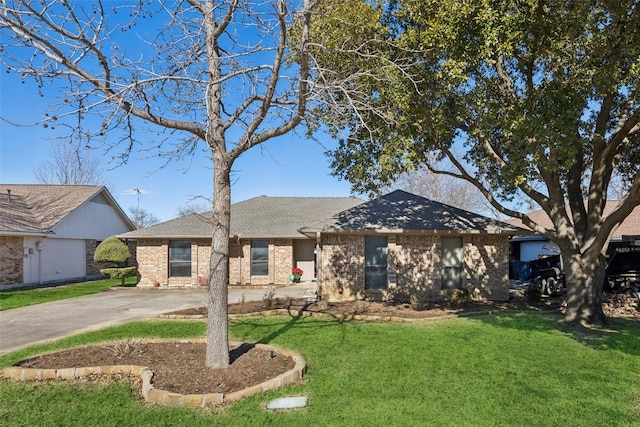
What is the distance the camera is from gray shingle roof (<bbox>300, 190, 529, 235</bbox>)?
43.2 feet

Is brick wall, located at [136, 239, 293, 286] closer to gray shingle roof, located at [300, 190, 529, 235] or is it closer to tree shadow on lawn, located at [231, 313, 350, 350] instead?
gray shingle roof, located at [300, 190, 529, 235]

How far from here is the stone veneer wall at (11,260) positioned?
59.7ft

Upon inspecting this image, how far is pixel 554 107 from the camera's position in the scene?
7.53m

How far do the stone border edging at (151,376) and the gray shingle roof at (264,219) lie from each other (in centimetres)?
1173

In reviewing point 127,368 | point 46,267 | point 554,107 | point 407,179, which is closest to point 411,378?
point 127,368

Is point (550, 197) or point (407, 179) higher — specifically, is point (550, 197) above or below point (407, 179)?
below

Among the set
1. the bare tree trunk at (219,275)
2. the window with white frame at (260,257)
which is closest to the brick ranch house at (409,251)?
the window with white frame at (260,257)

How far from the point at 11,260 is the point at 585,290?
22002 millimetres

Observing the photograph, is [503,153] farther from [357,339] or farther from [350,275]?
[357,339]

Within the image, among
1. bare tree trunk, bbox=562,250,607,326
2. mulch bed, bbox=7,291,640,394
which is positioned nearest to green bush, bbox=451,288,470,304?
bare tree trunk, bbox=562,250,607,326

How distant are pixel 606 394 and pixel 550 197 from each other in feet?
18.9

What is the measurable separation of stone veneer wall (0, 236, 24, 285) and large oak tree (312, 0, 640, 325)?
1645 cm

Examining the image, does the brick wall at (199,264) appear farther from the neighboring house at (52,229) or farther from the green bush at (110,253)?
the neighboring house at (52,229)

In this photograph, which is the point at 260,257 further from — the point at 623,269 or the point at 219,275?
the point at 623,269
